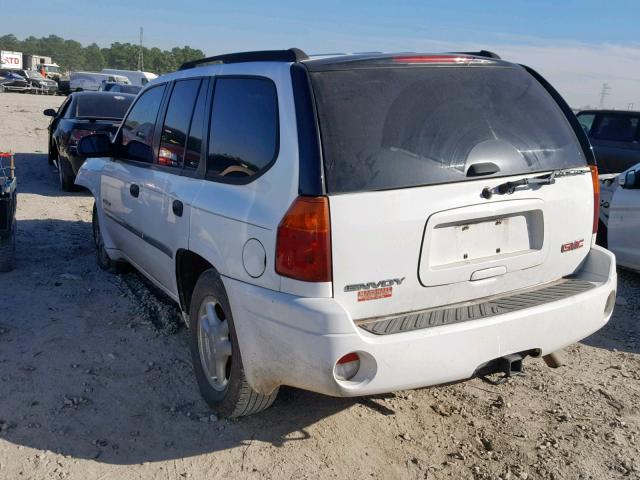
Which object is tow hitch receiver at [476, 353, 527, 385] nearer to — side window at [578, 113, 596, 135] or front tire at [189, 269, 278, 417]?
front tire at [189, 269, 278, 417]

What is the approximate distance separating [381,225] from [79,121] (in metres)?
8.40

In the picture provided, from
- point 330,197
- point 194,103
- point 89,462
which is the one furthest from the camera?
point 194,103

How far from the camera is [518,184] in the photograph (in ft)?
10.00

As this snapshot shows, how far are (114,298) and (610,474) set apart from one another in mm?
3846

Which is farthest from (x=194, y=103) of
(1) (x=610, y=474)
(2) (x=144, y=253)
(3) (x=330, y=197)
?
(1) (x=610, y=474)

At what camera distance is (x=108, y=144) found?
16.3 ft

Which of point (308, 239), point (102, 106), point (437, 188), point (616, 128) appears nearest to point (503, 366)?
point (437, 188)

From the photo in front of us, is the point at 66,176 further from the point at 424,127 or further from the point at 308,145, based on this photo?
the point at 424,127

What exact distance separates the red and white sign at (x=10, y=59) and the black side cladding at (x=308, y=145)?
72006mm

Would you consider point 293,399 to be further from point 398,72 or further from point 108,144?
point 108,144

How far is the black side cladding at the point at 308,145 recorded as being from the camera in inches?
105

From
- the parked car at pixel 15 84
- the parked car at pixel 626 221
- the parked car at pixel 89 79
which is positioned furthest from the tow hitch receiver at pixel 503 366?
the parked car at pixel 15 84

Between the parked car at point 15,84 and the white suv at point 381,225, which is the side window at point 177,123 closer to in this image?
the white suv at point 381,225

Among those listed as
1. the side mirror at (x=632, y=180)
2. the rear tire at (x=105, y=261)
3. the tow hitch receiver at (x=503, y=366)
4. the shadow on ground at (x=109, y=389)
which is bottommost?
the shadow on ground at (x=109, y=389)
